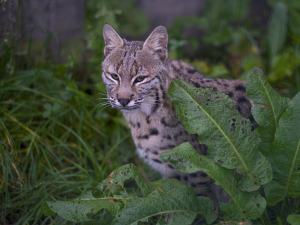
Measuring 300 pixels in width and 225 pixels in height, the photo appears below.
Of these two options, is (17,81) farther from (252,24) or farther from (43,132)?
(252,24)

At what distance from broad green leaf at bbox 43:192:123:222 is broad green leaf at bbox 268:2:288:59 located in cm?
517

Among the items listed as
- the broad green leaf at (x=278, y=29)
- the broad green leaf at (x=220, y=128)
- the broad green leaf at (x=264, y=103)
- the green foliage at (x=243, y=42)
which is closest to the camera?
the broad green leaf at (x=220, y=128)

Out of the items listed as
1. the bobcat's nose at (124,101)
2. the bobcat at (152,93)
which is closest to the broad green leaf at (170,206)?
the bobcat at (152,93)

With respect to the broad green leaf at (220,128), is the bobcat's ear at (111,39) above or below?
above

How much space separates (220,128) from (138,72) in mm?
1115

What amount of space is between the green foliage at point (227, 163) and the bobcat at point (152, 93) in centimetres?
52

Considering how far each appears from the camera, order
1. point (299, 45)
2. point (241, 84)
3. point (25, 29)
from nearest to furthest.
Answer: point (241, 84)
point (25, 29)
point (299, 45)

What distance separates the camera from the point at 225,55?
7941 mm

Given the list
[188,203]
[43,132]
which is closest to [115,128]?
[43,132]

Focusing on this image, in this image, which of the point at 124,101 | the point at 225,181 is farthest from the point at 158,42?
the point at 225,181

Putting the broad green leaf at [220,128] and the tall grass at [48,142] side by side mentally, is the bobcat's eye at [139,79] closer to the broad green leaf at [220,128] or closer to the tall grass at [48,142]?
the broad green leaf at [220,128]

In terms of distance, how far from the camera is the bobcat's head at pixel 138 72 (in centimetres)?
386

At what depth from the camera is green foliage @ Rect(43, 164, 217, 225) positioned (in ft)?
10.4

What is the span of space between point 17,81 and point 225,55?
4751 millimetres
